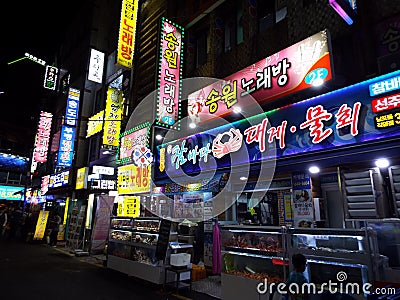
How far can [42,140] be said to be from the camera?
28.2 m

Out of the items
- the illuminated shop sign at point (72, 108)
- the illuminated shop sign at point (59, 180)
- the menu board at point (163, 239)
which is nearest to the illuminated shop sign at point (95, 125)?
the illuminated shop sign at point (72, 108)

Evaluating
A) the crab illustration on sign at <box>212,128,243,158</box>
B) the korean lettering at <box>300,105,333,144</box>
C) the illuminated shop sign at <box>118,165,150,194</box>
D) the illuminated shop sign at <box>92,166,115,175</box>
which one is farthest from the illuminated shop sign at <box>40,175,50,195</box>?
the korean lettering at <box>300,105,333,144</box>

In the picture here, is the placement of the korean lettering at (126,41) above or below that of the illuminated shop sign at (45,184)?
above

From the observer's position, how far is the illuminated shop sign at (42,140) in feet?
91.2

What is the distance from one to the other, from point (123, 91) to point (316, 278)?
58.4 ft

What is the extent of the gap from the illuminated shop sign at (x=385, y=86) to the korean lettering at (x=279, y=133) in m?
2.46

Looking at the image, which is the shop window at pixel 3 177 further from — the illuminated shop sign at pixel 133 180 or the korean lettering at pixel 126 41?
the korean lettering at pixel 126 41

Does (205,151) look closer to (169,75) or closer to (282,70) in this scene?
(282,70)

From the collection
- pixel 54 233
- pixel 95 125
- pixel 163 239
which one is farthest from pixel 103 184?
pixel 163 239

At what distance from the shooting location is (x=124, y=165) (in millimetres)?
16344

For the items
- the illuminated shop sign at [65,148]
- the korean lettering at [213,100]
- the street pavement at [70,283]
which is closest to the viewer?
the street pavement at [70,283]

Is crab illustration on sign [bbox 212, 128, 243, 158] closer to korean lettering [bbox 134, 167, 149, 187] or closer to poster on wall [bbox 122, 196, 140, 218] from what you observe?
korean lettering [bbox 134, 167, 149, 187]

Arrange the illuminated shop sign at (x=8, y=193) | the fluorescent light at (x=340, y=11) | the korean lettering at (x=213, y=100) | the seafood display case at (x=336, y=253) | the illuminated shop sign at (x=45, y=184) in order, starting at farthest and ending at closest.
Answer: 1. the illuminated shop sign at (x=8, y=193)
2. the illuminated shop sign at (x=45, y=184)
3. the korean lettering at (x=213, y=100)
4. the fluorescent light at (x=340, y=11)
5. the seafood display case at (x=336, y=253)

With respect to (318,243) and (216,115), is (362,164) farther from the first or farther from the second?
(216,115)
